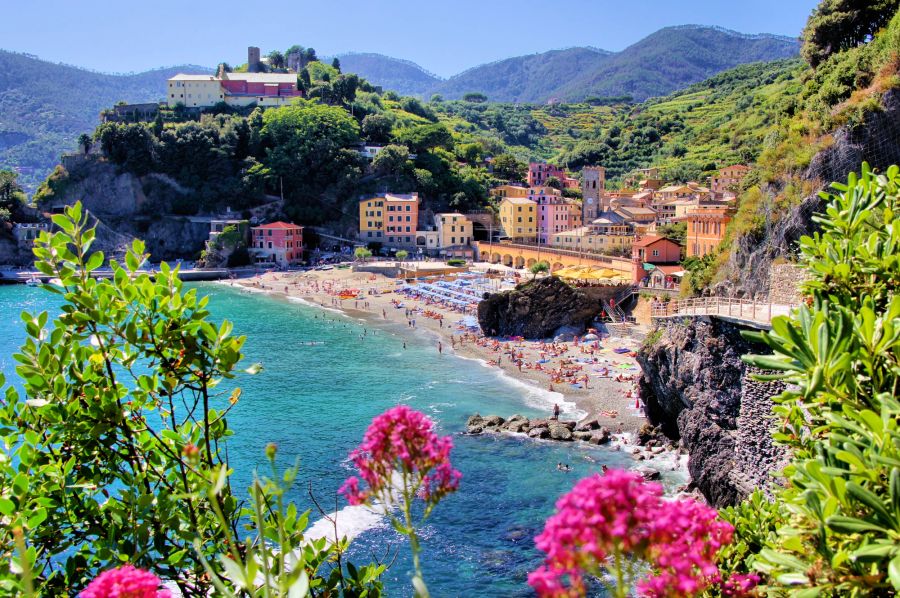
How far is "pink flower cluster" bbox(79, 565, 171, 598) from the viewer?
2.41 metres

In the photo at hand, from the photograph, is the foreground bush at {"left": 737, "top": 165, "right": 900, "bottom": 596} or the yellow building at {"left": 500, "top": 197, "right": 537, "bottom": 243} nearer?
the foreground bush at {"left": 737, "top": 165, "right": 900, "bottom": 596}

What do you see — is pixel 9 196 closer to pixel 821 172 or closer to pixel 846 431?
pixel 821 172

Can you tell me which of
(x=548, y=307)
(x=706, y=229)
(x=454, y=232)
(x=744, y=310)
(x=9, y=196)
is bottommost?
(x=548, y=307)

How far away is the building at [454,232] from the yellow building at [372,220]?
253 inches

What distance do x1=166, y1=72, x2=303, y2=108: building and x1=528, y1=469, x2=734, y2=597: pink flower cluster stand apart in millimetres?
86958

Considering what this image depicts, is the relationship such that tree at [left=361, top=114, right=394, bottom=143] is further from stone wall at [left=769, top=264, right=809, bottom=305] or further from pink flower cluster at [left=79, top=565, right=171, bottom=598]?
pink flower cluster at [left=79, top=565, right=171, bottom=598]

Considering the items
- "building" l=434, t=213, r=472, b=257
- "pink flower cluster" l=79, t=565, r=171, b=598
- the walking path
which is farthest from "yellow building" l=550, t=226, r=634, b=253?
"pink flower cluster" l=79, t=565, r=171, b=598

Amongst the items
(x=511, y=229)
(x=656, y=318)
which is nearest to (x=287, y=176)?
(x=511, y=229)

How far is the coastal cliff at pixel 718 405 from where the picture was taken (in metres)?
14.5

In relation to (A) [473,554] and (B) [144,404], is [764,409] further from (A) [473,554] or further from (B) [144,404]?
(B) [144,404]

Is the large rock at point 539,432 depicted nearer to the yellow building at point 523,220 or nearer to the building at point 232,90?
the yellow building at point 523,220

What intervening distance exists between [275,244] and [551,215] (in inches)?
1032

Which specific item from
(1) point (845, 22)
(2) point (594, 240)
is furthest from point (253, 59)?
(1) point (845, 22)

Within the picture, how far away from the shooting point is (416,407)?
26.6 m
